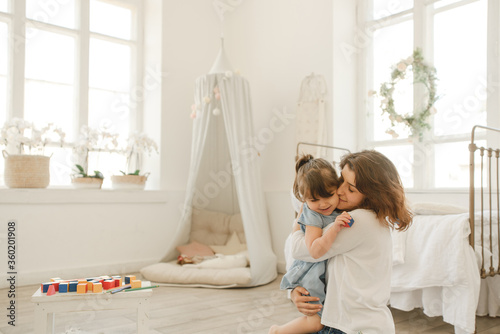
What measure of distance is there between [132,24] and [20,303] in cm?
297

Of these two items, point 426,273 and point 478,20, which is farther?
point 478,20

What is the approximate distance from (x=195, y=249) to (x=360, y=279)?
275 cm

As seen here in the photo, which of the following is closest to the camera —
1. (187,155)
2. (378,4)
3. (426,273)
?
(426,273)

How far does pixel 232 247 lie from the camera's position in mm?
4027

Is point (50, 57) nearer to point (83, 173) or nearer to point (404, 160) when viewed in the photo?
point (83, 173)

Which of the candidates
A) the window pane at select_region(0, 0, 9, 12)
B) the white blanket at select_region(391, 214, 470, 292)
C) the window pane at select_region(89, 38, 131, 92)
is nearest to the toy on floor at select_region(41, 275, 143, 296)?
the white blanket at select_region(391, 214, 470, 292)

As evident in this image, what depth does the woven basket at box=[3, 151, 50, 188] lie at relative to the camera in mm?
3396

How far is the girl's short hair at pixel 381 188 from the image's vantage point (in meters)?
1.27

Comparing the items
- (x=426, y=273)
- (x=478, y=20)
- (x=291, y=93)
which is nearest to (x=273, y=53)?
(x=291, y=93)

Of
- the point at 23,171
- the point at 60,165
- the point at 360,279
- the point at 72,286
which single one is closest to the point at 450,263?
the point at 360,279

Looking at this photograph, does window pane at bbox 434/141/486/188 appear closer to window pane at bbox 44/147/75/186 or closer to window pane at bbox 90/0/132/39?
window pane at bbox 44/147/75/186

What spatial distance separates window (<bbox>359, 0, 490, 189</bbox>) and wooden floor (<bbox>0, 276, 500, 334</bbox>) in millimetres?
1207

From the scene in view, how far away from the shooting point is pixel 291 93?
406 cm

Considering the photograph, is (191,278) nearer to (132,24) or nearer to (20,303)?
(20,303)
